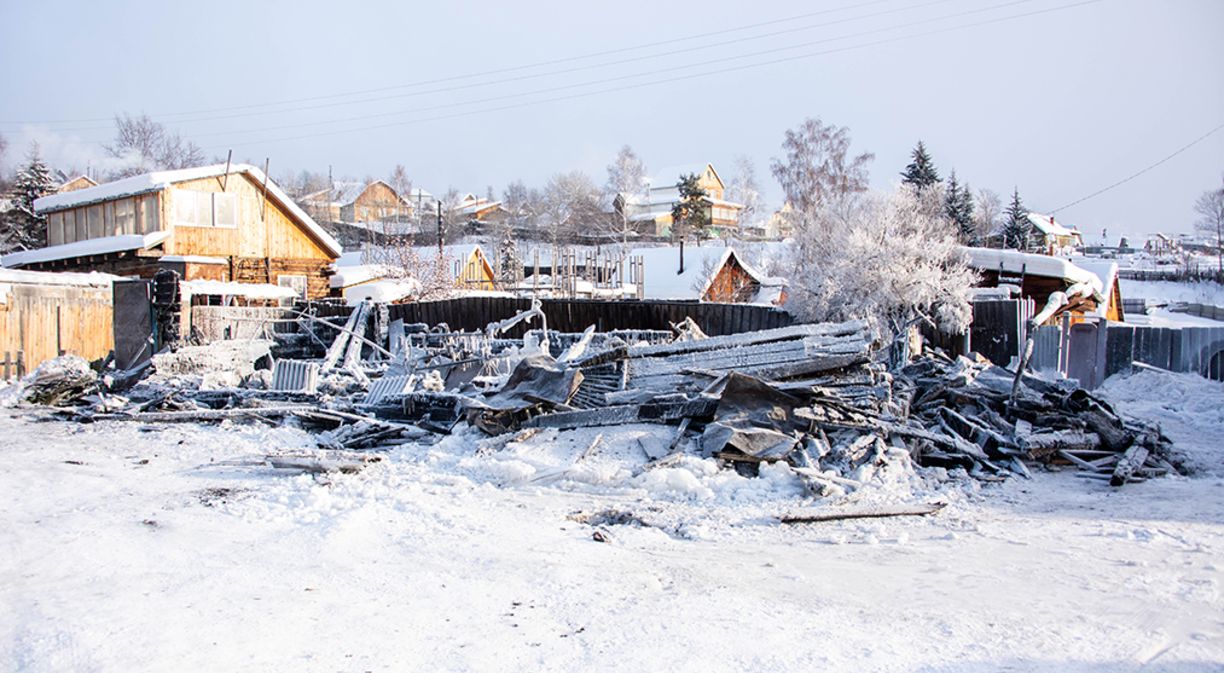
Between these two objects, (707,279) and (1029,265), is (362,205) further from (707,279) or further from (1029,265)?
(1029,265)

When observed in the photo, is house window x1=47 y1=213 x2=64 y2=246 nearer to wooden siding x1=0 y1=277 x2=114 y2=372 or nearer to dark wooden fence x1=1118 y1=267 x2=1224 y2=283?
wooden siding x1=0 y1=277 x2=114 y2=372

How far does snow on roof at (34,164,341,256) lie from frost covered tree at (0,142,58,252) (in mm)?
12794

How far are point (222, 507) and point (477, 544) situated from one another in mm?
2429

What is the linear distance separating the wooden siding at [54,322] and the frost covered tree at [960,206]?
38135 mm

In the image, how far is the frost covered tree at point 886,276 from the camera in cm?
2406

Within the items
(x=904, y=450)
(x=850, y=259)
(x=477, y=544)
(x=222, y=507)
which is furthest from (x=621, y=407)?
(x=850, y=259)

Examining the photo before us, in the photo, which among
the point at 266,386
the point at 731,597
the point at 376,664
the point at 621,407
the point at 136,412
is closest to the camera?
the point at 376,664

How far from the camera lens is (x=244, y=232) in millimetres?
29609

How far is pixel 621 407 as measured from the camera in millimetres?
9148

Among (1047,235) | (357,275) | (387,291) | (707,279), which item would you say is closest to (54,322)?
(387,291)

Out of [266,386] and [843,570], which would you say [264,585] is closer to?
[843,570]

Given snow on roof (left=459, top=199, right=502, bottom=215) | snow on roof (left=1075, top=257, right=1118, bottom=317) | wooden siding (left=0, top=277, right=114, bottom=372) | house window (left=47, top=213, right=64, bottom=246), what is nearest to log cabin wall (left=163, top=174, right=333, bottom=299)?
house window (left=47, top=213, right=64, bottom=246)

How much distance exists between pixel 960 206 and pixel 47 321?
42.7 m

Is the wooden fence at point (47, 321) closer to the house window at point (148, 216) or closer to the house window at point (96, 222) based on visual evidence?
the house window at point (148, 216)
